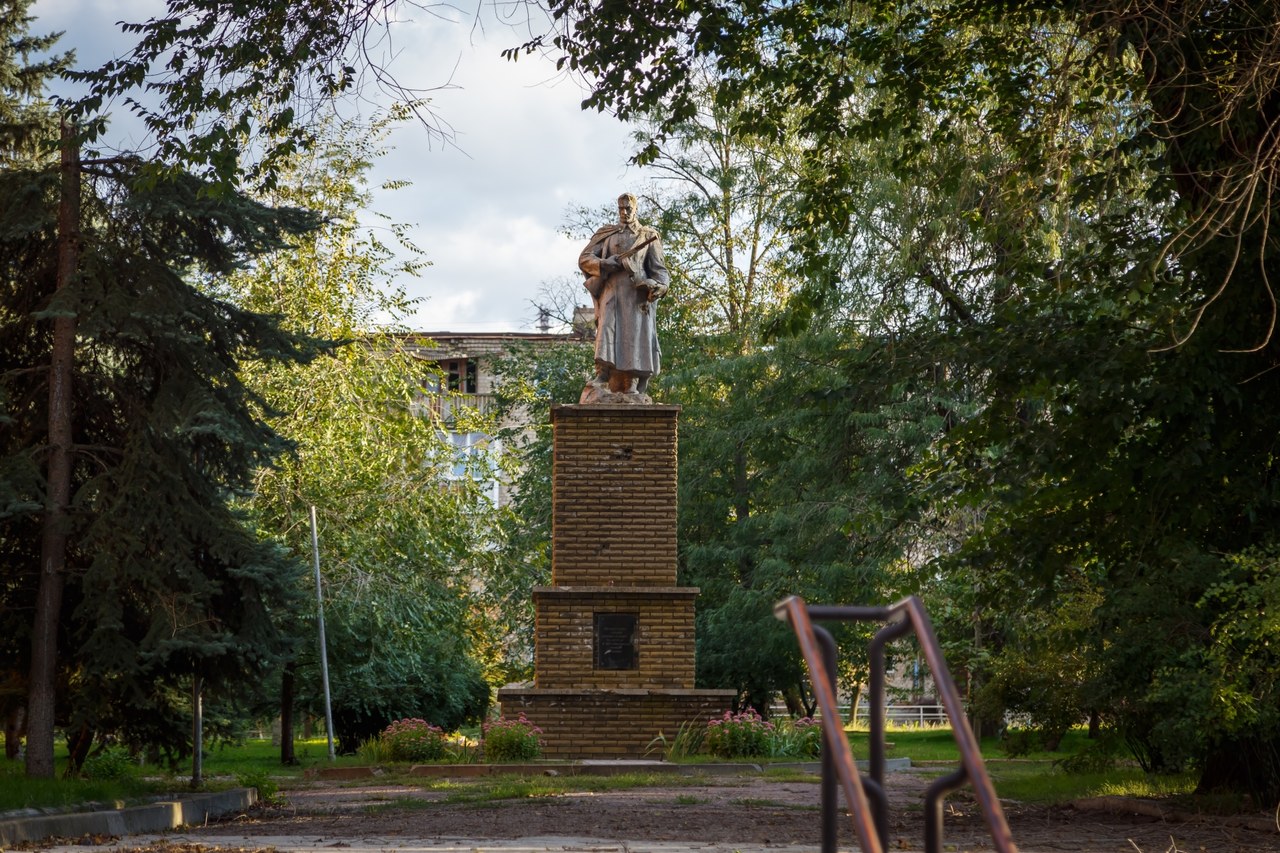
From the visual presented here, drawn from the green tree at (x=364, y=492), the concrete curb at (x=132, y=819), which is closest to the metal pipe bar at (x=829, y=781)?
the concrete curb at (x=132, y=819)

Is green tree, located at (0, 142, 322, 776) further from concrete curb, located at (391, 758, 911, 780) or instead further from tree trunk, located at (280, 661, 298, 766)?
tree trunk, located at (280, 661, 298, 766)

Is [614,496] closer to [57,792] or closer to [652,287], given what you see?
[652,287]

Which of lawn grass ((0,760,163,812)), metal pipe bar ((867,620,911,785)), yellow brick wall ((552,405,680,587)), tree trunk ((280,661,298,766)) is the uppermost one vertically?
yellow brick wall ((552,405,680,587))

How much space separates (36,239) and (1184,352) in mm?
10414

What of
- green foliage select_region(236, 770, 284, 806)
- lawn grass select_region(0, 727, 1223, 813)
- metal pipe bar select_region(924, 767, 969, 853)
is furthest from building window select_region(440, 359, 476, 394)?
metal pipe bar select_region(924, 767, 969, 853)

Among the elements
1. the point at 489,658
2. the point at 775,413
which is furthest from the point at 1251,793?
the point at 489,658

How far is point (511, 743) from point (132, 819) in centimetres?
737

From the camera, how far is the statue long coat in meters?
19.9

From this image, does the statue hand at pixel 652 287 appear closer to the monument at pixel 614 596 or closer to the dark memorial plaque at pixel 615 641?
the monument at pixel 614 596

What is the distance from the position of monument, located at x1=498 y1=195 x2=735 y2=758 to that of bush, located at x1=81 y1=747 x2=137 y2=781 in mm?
4906

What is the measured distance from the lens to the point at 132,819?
1093cm

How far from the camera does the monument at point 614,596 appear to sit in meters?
18.6

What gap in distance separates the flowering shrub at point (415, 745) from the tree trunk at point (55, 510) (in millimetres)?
6677

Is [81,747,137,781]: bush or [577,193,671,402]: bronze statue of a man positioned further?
[577,193,671,402]: bronze statue of a man
